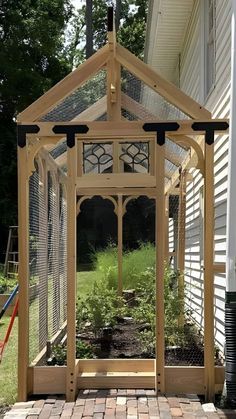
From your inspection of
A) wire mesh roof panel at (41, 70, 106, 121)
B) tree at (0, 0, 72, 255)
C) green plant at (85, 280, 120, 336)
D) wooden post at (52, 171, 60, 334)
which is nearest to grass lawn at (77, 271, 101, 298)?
green plant at (85, 280, 120, 336)

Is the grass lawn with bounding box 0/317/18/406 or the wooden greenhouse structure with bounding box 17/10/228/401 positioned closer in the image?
the wooden greenhouse structure with bounding box 17/10/228/401

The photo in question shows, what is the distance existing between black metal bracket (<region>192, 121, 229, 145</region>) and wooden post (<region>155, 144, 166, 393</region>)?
373mm

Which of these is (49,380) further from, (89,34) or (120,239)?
(89,34)

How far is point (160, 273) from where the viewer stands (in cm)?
510

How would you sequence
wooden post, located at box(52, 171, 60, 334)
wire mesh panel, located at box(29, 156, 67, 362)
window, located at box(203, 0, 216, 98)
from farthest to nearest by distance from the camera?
window, located at box(203, 0, 216, 98), wooden post, located at box(52, 171, 60, 334), wire mesh panel, located at box(29, 156, 67, 362)

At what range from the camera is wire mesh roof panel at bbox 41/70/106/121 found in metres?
5.43

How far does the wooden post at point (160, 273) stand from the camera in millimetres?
5008

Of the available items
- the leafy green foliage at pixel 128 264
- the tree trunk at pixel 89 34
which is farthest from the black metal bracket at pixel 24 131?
the tree trunk at pixel 89 34

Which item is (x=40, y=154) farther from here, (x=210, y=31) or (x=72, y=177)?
(x=210, y=31)

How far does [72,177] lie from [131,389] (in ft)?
6.61

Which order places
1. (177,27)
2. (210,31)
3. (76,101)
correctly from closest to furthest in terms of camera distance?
(76,101)
(210,31)
(177,27)

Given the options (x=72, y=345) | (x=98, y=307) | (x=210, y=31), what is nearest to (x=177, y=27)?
(x=210, y=31)

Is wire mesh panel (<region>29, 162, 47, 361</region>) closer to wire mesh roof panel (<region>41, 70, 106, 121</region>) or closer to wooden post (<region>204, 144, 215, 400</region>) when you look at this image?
wire mesh roof panel (<region>41, 70, 106, 121</region>)

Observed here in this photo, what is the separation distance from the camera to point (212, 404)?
15.7 feet
